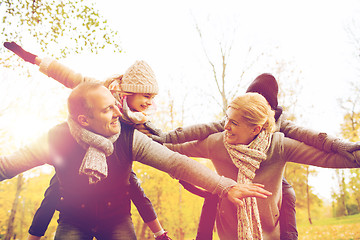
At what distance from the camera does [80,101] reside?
8.13 feet

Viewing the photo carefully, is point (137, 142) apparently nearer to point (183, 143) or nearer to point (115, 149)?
point (115, 149)

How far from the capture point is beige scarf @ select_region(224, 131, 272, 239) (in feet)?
9.48

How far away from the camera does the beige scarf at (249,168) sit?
114 inches

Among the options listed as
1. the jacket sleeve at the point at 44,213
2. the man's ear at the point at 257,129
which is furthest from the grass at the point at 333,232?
the jacket sleeve at the point at 44,213

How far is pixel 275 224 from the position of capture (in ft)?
10.2

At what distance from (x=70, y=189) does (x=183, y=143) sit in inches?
53.9

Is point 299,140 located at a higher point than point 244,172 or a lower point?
higher

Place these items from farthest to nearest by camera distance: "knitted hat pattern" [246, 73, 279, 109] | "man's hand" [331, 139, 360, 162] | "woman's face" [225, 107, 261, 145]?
"knitted hat pattern" [246, 73, 279, 109] → "woman's face" [225, 107, 261, 145] → "man's hand" [331, 139, 360, 162]

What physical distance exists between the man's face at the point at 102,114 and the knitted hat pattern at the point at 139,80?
712 millimetres

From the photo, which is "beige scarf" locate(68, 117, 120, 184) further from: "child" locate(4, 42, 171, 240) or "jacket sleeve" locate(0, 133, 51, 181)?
"child" locate(4, 42, 171, 240)

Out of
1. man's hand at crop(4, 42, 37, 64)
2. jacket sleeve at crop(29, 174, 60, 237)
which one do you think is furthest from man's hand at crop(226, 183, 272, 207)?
man's hand at crop(4, 42, 37, 64)

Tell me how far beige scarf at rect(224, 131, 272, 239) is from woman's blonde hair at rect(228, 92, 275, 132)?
0.50 ft

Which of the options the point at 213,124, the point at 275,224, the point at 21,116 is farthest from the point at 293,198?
the point at 21,116

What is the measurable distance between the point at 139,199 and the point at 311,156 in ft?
7.02
